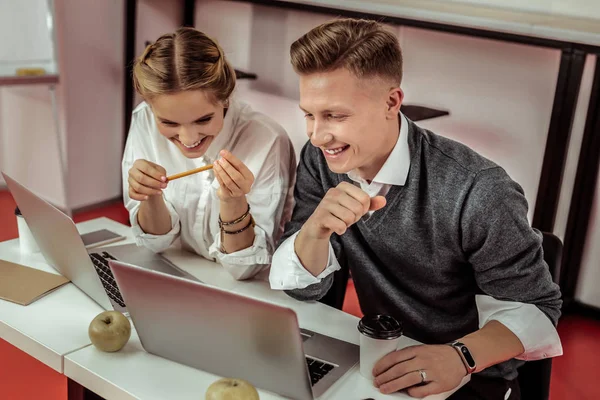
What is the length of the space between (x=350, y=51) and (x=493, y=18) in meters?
1.34

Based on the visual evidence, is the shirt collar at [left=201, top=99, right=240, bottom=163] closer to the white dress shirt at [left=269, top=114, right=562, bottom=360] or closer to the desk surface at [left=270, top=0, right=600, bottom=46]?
the white dress shirt at [left=269, top=114, right=562, bottom=360]

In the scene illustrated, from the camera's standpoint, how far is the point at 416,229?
1459mm

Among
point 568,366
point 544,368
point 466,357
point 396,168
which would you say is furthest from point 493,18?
point 466,357

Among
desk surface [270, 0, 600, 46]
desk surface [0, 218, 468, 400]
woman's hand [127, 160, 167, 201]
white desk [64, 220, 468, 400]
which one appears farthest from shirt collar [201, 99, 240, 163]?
desk surface [270, 0, 600, 46]

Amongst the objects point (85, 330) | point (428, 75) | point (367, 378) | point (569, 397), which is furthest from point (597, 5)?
point (85, 330)

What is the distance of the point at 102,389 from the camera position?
4.01 feet

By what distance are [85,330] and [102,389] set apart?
0.17 metres

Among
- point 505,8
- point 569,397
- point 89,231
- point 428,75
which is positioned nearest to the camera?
point 89,231

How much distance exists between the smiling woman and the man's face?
205 mm

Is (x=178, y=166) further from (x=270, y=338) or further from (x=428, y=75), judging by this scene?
(x=428, y=75)

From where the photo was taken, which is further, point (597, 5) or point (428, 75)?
point (428, 75)

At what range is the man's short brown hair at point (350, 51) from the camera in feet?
4.57

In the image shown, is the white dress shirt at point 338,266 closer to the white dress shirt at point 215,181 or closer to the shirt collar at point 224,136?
the white dress shirt at point 215,181

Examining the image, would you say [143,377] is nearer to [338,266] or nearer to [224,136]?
[338,266]
